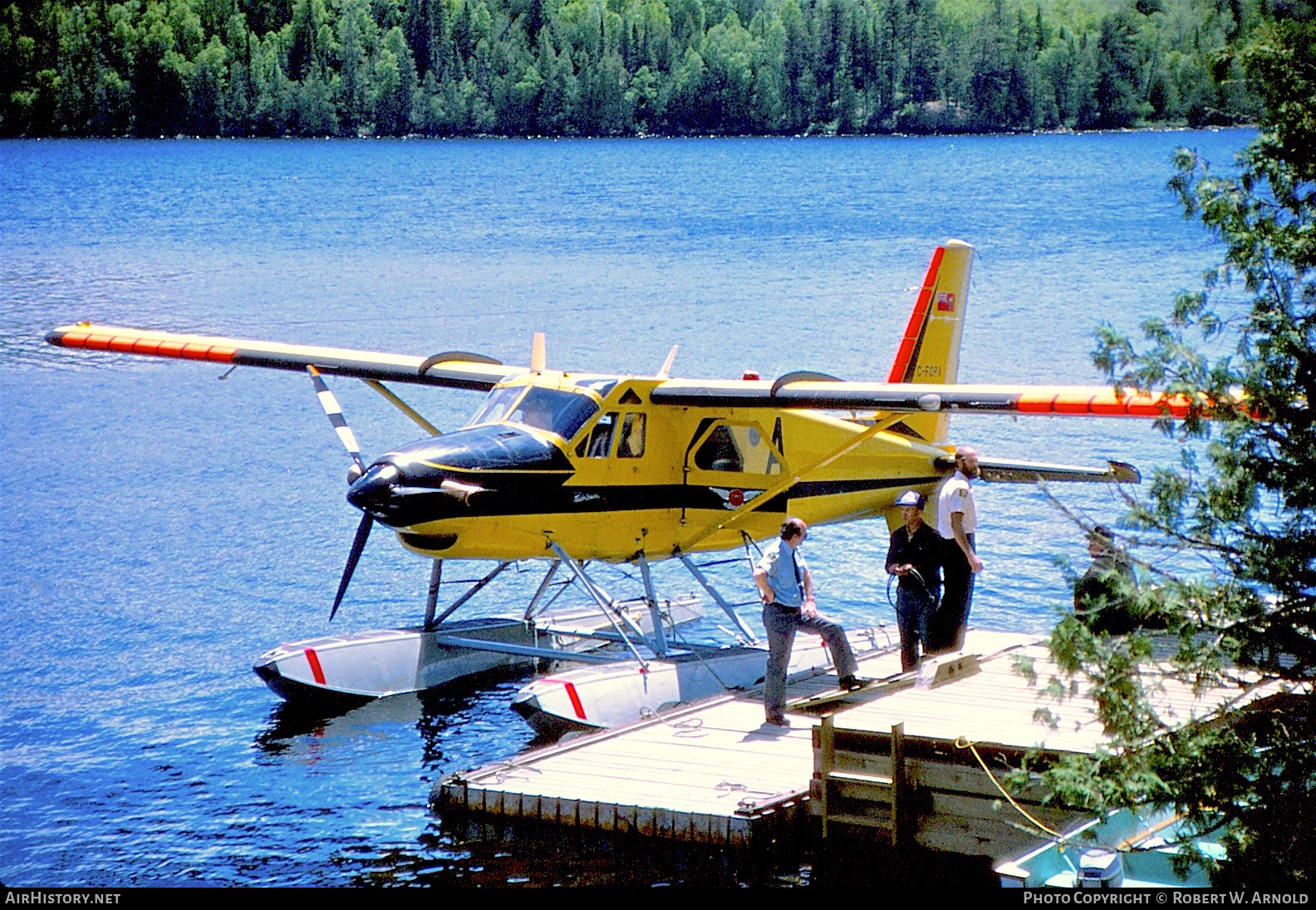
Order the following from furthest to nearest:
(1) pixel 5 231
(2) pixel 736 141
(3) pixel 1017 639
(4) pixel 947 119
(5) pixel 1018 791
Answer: (4) pixel 947 119
(2) pixel 736 141
(1) pixel 5 231
(3) pixel 1017 639
(5) pixel 1018 791

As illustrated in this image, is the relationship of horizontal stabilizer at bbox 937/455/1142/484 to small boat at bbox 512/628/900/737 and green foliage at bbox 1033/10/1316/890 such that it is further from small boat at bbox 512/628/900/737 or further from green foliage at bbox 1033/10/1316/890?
green foliage at bbox 1033/10/1316/890

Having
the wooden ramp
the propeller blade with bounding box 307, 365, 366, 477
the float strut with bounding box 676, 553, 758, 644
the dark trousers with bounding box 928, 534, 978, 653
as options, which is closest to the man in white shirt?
the dark trousers with bounding box 928, 534, 978, 653

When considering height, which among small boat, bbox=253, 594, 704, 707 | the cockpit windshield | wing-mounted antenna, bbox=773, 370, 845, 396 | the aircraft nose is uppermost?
wing-mounted antenna, bbox=773, 370, 845, 396

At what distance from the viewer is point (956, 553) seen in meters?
11.8

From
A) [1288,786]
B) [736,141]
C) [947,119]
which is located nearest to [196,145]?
[736,141]

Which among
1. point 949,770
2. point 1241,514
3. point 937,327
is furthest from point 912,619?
point 1241,514

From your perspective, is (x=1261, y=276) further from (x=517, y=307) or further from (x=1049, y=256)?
(x=1049, y=256)

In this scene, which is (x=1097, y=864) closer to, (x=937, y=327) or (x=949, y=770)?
(x=949, y=770)

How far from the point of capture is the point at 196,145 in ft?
417

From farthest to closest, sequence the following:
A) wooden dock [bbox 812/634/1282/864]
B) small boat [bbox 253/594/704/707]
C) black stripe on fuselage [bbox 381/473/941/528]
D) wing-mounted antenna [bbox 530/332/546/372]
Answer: wing-mounted antenna [bbox 530/332/546/372], small boat [bbox 253/594/704/707], black stripe on fuselage [bbox 381/473/941/528], wooden dock [bbox 812/634/1282/864]

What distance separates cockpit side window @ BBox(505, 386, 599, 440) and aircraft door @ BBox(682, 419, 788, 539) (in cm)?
117

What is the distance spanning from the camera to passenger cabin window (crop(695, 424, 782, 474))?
1338 centimetres

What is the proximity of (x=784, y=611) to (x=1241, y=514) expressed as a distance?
417 cm

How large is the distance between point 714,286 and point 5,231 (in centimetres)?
3068
